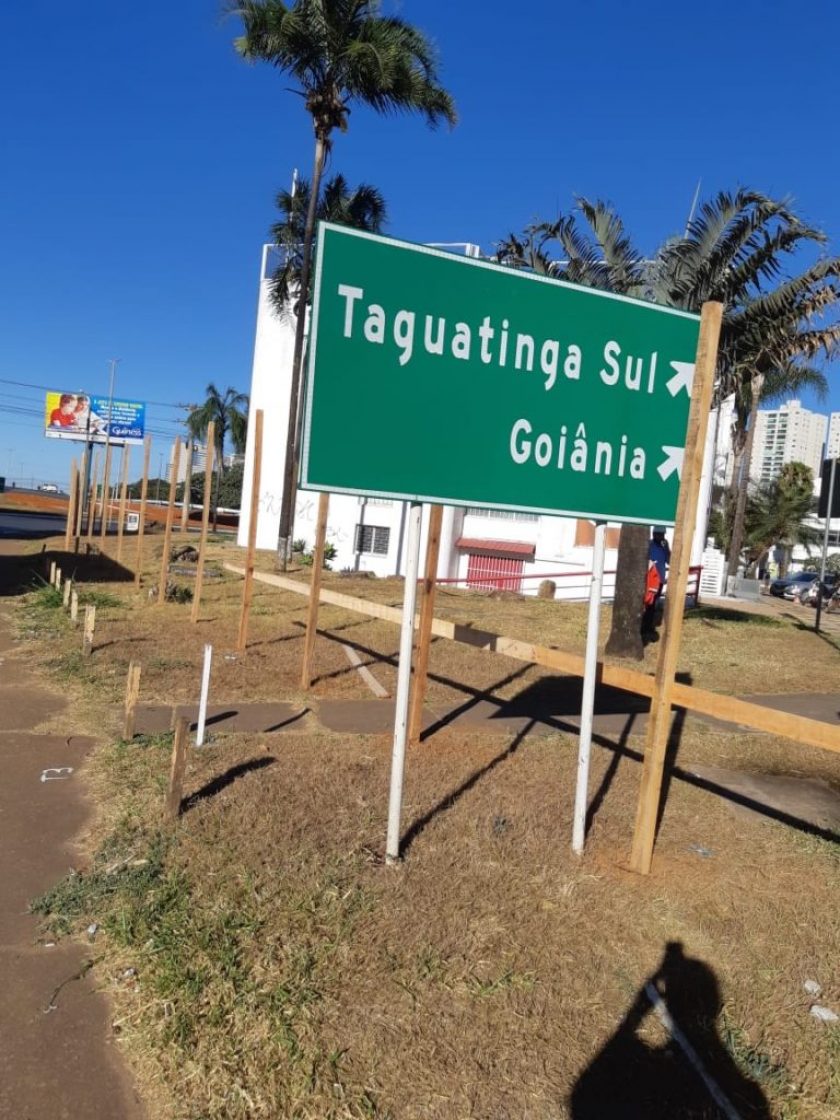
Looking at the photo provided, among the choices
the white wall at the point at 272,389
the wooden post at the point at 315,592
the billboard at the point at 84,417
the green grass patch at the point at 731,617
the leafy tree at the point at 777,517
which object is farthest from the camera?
the billboard at the point at 84,417

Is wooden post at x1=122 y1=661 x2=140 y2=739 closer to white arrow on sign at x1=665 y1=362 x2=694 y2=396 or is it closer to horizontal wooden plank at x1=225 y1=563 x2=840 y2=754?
horizontal wooden plank at x1=225 y1=563 x2=840 y2=754

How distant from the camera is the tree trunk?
39.2 ft

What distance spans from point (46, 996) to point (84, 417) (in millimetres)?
64301

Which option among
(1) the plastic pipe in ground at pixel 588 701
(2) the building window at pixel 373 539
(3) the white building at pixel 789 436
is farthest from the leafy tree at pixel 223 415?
(3) the white building at pixel 789 436

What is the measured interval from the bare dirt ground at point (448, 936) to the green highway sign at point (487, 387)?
6.33 feet

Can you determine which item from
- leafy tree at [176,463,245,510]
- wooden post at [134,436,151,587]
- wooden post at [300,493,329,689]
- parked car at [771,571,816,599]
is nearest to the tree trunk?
wooden post at [300,493,329,689]

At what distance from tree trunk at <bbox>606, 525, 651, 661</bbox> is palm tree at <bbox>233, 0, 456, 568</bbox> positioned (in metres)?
10.3

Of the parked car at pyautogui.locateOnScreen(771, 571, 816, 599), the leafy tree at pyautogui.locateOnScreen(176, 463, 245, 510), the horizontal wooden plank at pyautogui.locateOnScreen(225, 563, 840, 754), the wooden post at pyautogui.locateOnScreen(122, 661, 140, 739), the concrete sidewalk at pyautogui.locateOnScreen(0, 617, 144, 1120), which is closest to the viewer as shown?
the concrete sidewalk at pyautogui.locateOnScreen(0, 617, 144, 1120)

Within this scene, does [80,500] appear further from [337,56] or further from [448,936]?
[448,936]

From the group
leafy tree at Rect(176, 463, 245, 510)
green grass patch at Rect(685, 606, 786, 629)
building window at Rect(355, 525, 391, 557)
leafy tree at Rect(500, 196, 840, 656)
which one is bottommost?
green grass patch at Rect(685, 606, 786, 629)

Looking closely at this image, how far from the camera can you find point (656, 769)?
14.6ft

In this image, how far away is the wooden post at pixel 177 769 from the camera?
15.5 ft

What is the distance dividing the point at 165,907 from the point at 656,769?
2.54 metres

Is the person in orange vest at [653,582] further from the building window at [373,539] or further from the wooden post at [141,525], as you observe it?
the building window at [373,539]
